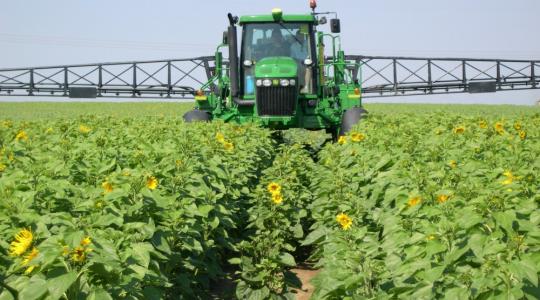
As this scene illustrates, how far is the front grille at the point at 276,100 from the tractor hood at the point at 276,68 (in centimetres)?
21

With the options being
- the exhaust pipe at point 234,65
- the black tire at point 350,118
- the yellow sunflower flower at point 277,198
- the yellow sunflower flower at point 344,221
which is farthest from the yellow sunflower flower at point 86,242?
the exhaust pipe at point 234,65

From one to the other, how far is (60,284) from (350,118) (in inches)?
345

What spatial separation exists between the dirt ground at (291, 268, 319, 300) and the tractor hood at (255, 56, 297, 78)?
17.6 ft

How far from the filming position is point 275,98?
1098 centimetres

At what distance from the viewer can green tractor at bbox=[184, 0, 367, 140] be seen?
11000mm

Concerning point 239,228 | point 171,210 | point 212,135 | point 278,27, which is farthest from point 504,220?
point 278,27

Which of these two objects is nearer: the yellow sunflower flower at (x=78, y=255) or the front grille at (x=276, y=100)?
the yellow sunflower flower at (x=78, y=255)

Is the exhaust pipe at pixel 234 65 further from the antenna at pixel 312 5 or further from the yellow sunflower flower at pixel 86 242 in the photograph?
the yellow sunflower flower at pixel 86 242

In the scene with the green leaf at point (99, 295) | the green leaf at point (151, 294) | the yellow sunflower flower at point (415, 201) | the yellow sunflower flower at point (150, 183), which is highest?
the yellow sunflower flower at point (150, 183)

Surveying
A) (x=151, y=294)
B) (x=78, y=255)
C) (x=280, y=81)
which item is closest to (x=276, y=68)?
(x=280, y=81)

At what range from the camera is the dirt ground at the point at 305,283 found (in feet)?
17.3

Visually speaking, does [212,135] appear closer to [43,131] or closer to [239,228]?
[239,228]

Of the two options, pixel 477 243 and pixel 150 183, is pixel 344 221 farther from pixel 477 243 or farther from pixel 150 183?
pixel 477 243

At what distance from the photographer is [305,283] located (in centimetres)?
558
